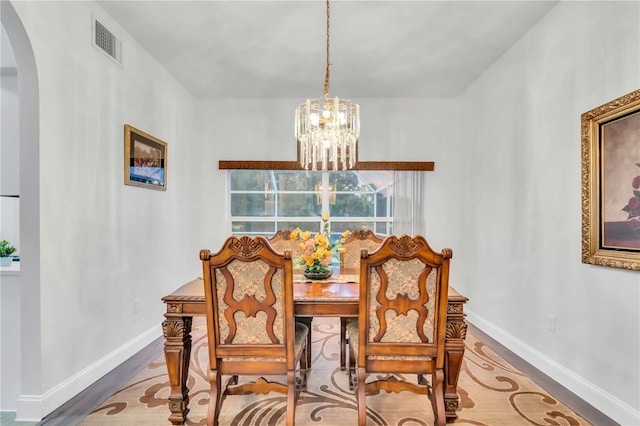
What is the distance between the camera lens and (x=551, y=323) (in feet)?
8.00

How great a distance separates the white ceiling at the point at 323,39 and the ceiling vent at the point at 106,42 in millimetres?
152

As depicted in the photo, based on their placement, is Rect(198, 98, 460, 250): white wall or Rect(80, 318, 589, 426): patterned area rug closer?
Rect(80, 318, 589, 426): patterned area rug

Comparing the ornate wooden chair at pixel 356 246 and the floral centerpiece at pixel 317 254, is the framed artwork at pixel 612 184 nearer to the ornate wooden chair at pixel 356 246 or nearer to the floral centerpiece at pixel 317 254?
the ornate wooden chair at pixel 356 246

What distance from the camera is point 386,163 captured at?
13.7 ft

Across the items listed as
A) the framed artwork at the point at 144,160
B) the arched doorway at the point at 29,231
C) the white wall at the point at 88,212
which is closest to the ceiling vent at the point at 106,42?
the white wall at the point at 88,212

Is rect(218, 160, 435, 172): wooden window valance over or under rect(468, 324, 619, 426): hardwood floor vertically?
over

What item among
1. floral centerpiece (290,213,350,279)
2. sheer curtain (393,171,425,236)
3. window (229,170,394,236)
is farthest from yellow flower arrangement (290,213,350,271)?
sheer curtain (393,171,425,236)

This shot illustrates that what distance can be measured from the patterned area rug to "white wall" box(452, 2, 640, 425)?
36cm

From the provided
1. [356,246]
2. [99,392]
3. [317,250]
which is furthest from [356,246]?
[99,392]

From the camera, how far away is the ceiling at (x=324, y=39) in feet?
7.99

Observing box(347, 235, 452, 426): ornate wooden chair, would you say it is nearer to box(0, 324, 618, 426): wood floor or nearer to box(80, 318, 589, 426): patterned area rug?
box(80, 318, 589, 426): patterned area rug

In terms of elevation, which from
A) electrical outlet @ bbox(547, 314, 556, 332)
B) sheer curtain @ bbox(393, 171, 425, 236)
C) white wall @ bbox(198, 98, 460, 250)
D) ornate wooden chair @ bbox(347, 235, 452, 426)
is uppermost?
white wall @ bbox(198, 98, 460, 250)

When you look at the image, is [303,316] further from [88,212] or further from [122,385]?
[88,212]

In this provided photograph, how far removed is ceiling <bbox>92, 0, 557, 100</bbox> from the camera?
244cm
